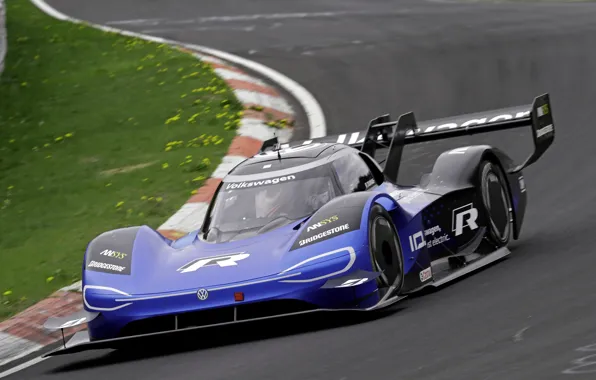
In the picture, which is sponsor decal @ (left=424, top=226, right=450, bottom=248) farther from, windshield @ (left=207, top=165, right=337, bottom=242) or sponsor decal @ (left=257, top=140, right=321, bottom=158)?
sponsor decal @ (left=257, top=140, right=321, bottom=158)

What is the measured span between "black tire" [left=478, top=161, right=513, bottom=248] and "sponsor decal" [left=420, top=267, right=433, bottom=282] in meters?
1.27

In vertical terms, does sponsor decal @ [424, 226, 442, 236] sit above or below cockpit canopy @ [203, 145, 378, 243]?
below

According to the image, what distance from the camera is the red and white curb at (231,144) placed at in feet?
29.0

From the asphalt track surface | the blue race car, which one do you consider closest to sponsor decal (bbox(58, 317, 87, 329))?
the blue race car

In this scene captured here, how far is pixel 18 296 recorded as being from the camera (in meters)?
9.91

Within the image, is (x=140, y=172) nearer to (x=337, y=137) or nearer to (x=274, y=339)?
(x=337, y=137)

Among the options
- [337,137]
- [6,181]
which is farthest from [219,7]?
[337,137]

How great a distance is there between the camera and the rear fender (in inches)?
372

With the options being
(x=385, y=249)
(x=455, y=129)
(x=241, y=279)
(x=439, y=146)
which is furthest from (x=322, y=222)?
(x=439, y=146)

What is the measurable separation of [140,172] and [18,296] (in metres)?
3.75

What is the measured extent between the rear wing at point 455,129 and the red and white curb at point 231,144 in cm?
77

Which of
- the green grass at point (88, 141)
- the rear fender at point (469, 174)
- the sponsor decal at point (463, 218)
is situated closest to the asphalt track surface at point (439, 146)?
the rear fender at point (469, 174)

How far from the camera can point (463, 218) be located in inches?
371

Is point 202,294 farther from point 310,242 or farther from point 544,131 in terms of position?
point 544,131
